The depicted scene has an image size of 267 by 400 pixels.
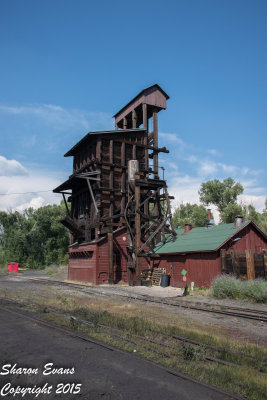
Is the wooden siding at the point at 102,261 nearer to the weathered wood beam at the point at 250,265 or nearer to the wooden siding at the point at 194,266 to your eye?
the wooden siding at the point at 194,266

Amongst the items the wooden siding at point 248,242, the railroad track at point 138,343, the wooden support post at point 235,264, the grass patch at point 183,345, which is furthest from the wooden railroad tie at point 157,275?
the railroad track at point 138,343

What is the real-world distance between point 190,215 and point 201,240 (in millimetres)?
36834

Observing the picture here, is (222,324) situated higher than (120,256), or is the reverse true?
(120,256)

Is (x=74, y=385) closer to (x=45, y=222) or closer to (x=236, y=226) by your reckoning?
(x=236, y=226)

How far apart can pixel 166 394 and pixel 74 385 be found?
1.42m

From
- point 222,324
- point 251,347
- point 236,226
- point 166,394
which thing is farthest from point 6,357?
point 236,226

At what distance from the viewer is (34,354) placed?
6.20 meters

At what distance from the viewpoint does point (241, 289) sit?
606 inches

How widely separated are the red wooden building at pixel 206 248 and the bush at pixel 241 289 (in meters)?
2.76

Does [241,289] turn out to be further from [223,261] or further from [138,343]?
[138,343]

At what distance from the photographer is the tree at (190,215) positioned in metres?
55.5

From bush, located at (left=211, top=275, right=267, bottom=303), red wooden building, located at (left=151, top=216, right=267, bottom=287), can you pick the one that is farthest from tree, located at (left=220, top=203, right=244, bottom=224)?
bush, located at (left=211, top=275, right=267, bottom=303)

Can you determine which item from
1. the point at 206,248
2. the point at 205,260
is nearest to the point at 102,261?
the point at 205,260

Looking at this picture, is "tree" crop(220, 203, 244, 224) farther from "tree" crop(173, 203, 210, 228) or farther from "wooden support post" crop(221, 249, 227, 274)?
"wooden support post" crop(221, 249, 227, 274)
